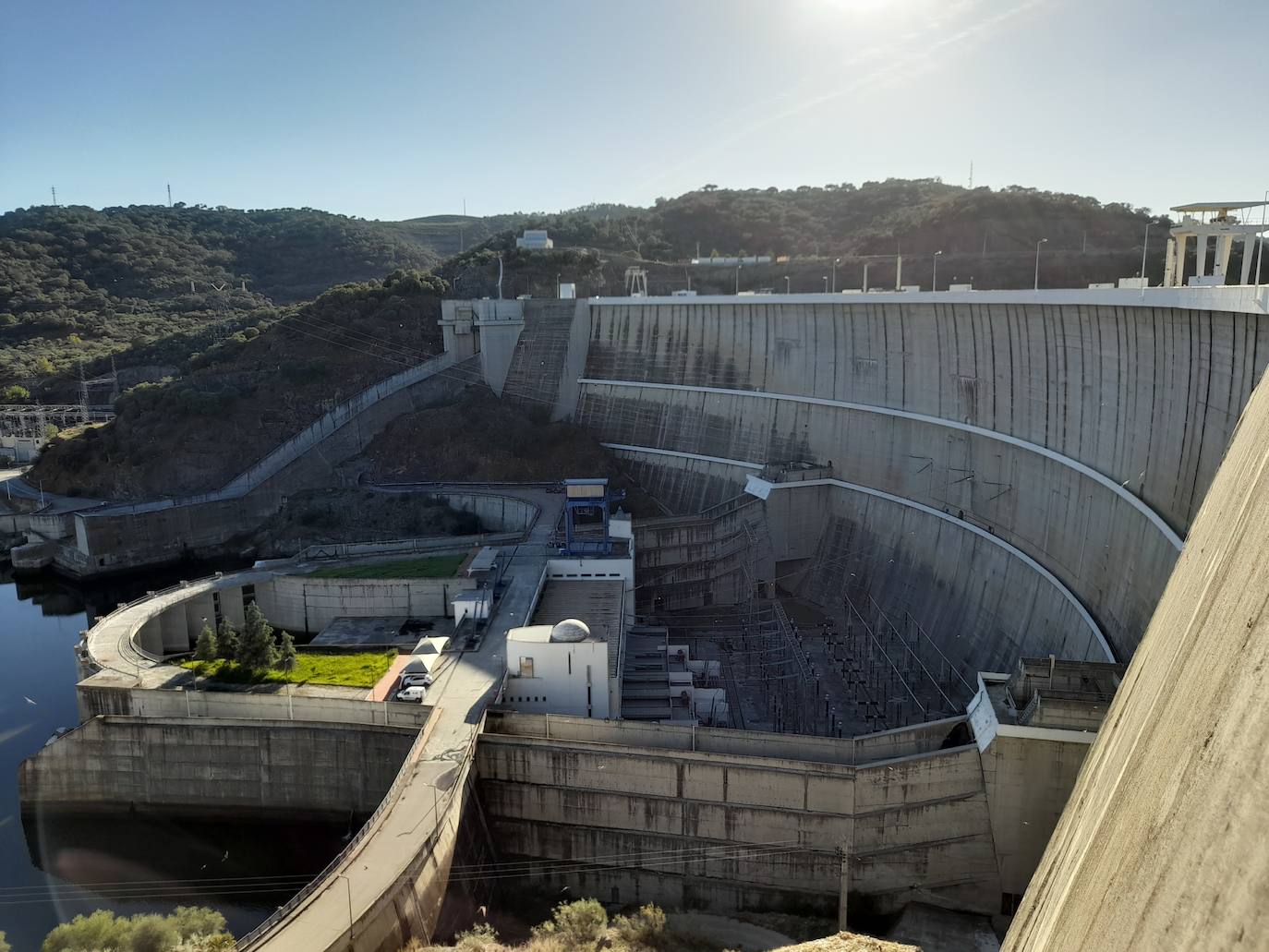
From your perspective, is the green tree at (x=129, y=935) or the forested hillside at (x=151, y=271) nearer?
the green tree at (x=129, y=935)

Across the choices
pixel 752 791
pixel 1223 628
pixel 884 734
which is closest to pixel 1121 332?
pixel 884 734

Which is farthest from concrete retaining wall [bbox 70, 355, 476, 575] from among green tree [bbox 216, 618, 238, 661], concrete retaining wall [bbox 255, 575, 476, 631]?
green tree [bbox 216, 618, 238, 661]

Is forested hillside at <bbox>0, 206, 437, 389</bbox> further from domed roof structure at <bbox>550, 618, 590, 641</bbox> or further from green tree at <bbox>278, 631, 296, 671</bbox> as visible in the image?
domed roof structure at <bbox>550, 618, 590, 641</bbox>

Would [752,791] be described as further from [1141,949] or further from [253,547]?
[253,547]

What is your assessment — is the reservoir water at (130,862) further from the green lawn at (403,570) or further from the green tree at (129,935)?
the green lawn at (403,570)

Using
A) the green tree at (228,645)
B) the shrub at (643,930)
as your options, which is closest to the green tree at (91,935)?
the shrub at (643,930)

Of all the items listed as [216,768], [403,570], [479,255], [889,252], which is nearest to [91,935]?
[216,768]
